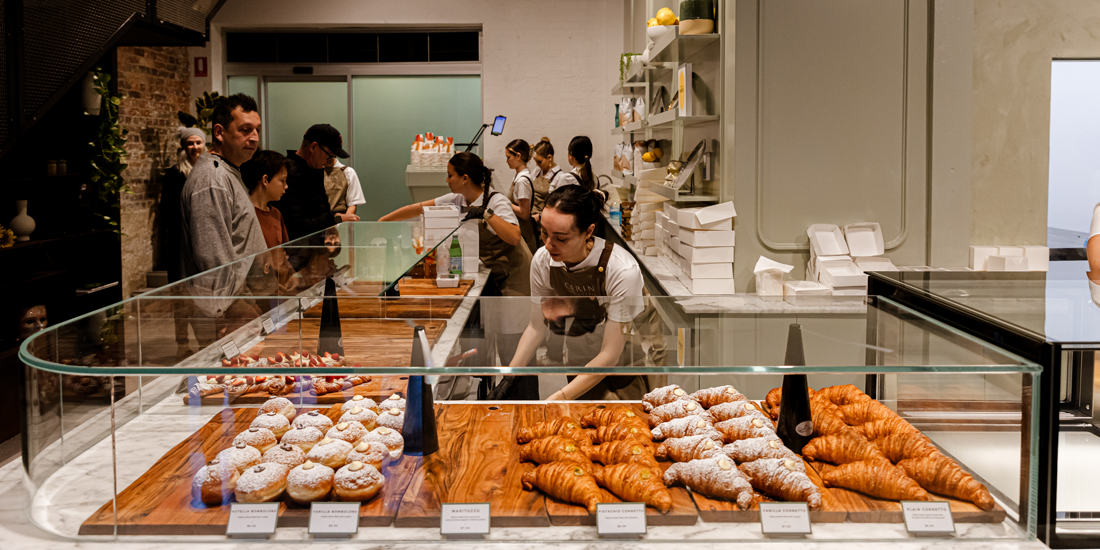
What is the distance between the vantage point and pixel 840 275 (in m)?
3.69

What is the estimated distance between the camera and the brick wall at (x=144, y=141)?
24.4 ft

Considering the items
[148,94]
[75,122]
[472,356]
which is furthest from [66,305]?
[472,356]

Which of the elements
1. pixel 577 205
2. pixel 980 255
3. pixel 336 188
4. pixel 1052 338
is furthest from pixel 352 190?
pixel 1052 338

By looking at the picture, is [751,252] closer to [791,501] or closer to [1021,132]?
[1021,132]

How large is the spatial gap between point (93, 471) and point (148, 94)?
729cm

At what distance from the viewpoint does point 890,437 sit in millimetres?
1612

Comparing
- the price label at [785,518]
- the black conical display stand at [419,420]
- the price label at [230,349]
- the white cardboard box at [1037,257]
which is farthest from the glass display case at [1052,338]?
the white cardboard box at [1037,257]

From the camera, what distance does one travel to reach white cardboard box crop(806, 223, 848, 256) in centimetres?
385

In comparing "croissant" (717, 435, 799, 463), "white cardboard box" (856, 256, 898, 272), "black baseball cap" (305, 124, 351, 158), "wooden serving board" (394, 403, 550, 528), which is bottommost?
"wooden serving board" (394, 403, 550, 528)

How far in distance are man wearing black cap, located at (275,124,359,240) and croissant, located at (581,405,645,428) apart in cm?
358

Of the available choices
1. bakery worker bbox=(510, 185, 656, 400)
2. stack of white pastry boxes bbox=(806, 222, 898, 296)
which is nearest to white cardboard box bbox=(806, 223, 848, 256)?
stack of white pastry boxes bbox=(806, 222, 898, 296)

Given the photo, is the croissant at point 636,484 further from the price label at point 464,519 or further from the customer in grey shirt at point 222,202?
the customer in grey shirt at point 222,202

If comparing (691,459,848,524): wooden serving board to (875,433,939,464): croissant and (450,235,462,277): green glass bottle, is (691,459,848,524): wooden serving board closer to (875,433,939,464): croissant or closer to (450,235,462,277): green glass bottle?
(875,433,939,464): croissant

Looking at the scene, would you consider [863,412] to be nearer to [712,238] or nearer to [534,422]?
[534,422]
